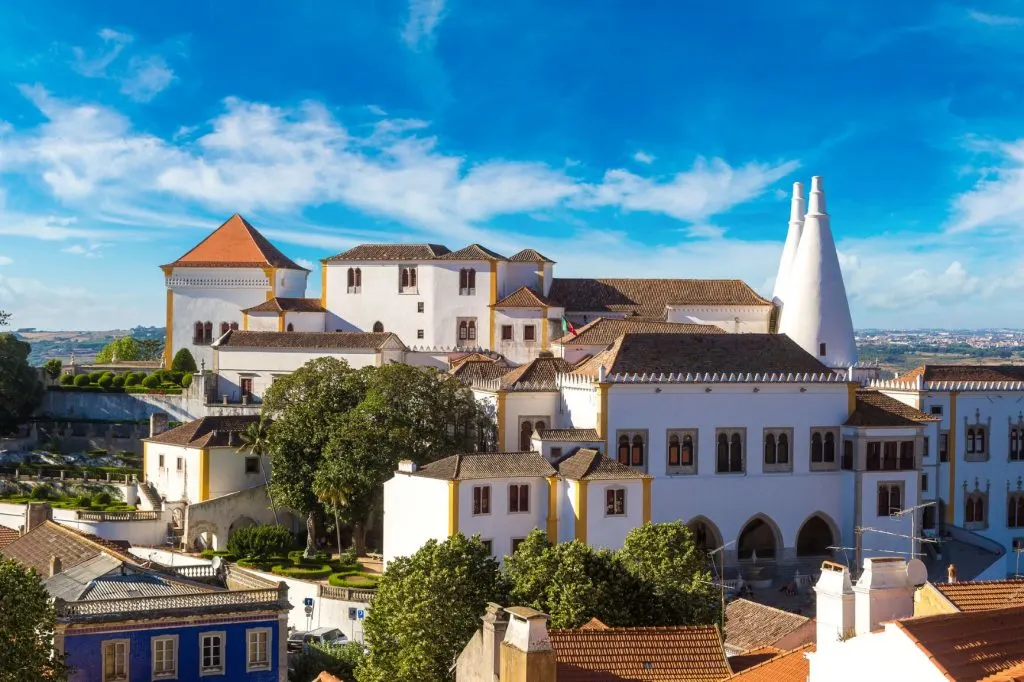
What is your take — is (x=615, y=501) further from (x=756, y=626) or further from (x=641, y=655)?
(x=641, y=655)

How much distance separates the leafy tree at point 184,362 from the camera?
61.9 meters

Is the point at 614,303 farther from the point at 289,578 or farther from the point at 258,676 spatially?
the point at 258,676

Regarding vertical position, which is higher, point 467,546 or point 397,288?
point 397,288

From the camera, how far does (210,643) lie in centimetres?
2377

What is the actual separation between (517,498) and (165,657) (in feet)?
52.7

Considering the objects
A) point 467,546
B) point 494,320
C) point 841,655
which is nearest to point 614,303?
point 494,320

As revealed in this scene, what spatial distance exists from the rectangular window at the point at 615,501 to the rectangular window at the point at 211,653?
53.2 feet

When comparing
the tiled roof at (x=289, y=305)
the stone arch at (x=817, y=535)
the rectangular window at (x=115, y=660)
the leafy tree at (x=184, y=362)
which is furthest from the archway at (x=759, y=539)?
the leafy tree at (x=184, y=362)

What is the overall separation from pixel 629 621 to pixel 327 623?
1205 cm

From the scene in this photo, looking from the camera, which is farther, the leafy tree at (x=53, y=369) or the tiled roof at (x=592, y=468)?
the leafy tree at (x=53, y=369)

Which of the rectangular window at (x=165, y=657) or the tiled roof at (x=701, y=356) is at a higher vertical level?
the tiled roof at (x=701, y=356)

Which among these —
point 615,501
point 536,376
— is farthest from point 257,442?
point 615,501

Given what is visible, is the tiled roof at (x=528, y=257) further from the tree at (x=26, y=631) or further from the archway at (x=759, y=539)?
the tree at (x=26, y=631)

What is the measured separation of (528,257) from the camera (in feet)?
198
